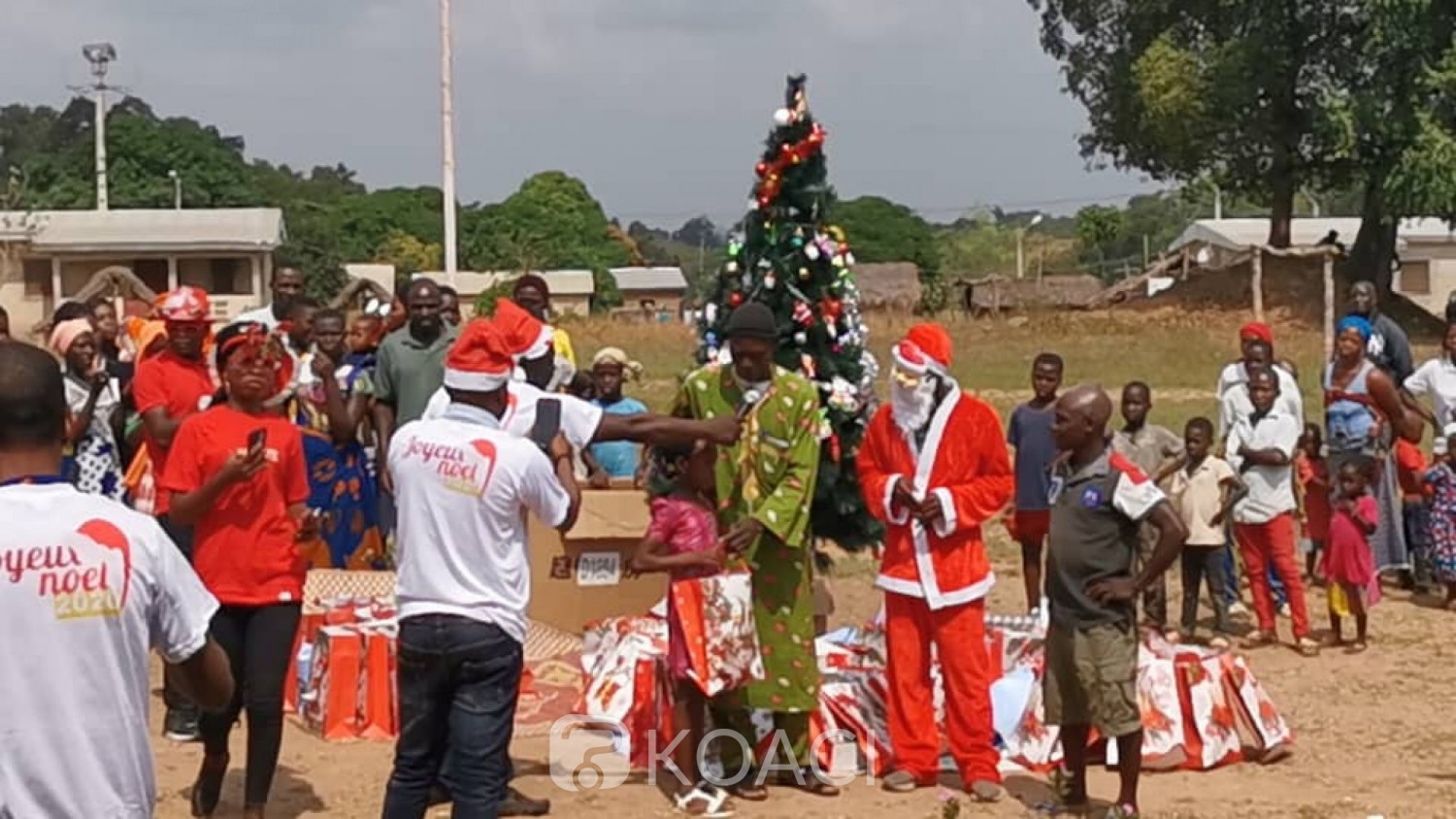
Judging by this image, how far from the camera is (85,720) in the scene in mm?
3270

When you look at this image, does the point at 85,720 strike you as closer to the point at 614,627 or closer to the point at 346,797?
the point at 346,797

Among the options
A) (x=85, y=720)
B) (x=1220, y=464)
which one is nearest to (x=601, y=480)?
(x=1220, y=464)

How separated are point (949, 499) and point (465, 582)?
7.97 ft

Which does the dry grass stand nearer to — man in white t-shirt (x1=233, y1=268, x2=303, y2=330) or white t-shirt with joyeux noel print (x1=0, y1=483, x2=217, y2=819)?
man in white t-shirt (x1=233, y1=268, x2=303, y2=330)

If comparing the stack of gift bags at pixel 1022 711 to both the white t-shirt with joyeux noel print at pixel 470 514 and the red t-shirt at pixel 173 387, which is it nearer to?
the red t-shirt at pixel 173 387

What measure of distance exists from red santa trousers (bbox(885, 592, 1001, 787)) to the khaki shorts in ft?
1.69

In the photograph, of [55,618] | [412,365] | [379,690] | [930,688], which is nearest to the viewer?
[55,618]

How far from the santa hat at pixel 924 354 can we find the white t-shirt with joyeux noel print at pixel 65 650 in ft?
14.5

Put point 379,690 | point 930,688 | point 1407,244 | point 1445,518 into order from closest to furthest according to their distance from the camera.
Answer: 1. point 930,688
2. point 379,690
3. point 1445,518
4. point 1407,244

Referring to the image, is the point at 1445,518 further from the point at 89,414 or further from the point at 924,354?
the point at 89,414

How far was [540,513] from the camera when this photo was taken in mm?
5527

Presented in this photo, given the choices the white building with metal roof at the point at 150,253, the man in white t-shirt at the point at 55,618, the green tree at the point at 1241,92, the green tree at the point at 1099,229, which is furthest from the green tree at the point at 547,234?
the man in white t-shirt at the point at 55,618

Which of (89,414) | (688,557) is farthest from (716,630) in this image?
(89,414)

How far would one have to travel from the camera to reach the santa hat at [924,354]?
7379mm
